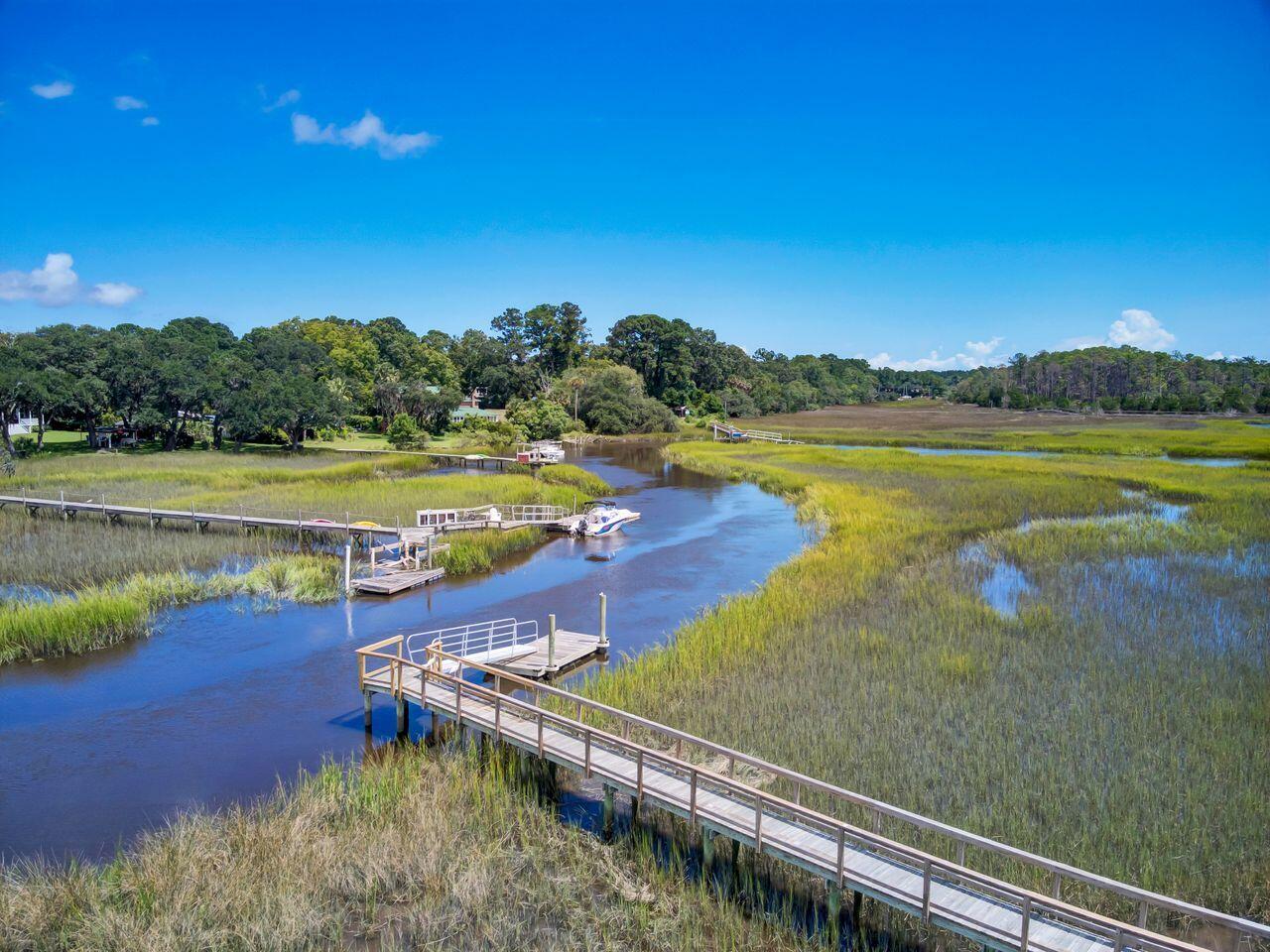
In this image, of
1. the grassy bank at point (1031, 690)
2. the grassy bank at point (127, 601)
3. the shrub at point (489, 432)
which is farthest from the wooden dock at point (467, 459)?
the grassy bank at point (1031, 690)

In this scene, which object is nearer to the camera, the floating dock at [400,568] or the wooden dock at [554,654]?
the wooden dock at [554,654]

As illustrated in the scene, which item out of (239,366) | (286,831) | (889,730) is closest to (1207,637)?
(889,730)

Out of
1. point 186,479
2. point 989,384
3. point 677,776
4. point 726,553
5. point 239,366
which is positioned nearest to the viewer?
point 677,776

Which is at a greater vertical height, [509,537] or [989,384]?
[989,384]

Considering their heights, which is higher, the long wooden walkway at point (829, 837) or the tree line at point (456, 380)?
the tree line at point (456, 380)

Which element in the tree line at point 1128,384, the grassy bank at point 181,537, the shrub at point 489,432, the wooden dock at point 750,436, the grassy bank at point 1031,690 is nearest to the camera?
the grassy bank at point 1031,690

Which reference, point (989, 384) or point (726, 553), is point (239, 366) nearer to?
point (726, 553)

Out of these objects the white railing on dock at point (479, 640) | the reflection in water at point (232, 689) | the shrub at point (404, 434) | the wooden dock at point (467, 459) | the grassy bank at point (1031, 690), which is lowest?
the reflection in water at point (232, 689)

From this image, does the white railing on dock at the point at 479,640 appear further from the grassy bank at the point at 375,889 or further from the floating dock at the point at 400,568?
the grassy bank at the point at 375,889
